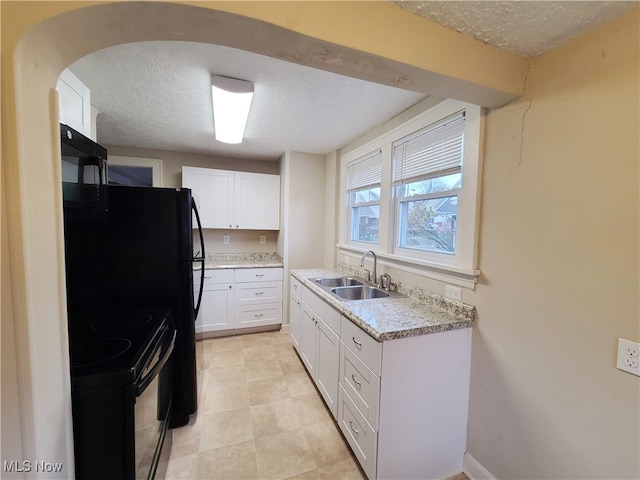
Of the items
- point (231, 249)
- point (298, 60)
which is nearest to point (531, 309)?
point (298, 60)

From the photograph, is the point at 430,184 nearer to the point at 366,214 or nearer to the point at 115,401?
the point at 366,214

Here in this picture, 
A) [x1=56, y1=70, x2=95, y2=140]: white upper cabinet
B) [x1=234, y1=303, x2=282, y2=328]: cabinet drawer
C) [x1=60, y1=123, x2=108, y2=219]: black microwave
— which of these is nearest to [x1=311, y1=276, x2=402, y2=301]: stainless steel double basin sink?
[x1=234, y1=303, x2=282, y2=328]: cabinet drawer

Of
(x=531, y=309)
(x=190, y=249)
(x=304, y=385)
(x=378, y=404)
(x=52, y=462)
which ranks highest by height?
(x=190, y=249)

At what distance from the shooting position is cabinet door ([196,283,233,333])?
3.14 metres

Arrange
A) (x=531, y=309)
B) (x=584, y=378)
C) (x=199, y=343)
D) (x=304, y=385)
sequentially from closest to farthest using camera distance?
(x=584, y=378) → (x=531, y=309) → (x=304, y=385) → (x=199, y=343)

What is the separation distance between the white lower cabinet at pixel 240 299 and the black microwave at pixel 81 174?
1.94 m

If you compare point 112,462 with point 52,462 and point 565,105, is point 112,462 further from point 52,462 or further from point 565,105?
point 565,105

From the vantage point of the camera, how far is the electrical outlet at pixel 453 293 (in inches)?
63.6

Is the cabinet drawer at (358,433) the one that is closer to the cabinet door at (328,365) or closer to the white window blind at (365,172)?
the cabinet door at (328,365)

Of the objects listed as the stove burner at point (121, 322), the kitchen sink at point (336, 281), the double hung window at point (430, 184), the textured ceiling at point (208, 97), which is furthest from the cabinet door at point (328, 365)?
the textured ceiling at point (208, 97)

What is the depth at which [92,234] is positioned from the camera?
63.2 inches

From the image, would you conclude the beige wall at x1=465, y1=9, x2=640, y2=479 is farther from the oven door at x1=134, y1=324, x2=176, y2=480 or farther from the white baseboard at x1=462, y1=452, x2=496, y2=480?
the oven door at x1=134, y1=324, x2=176, y2=480

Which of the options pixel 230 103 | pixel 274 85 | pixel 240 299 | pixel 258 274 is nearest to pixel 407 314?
pixel 274 85

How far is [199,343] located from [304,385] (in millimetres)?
1455
